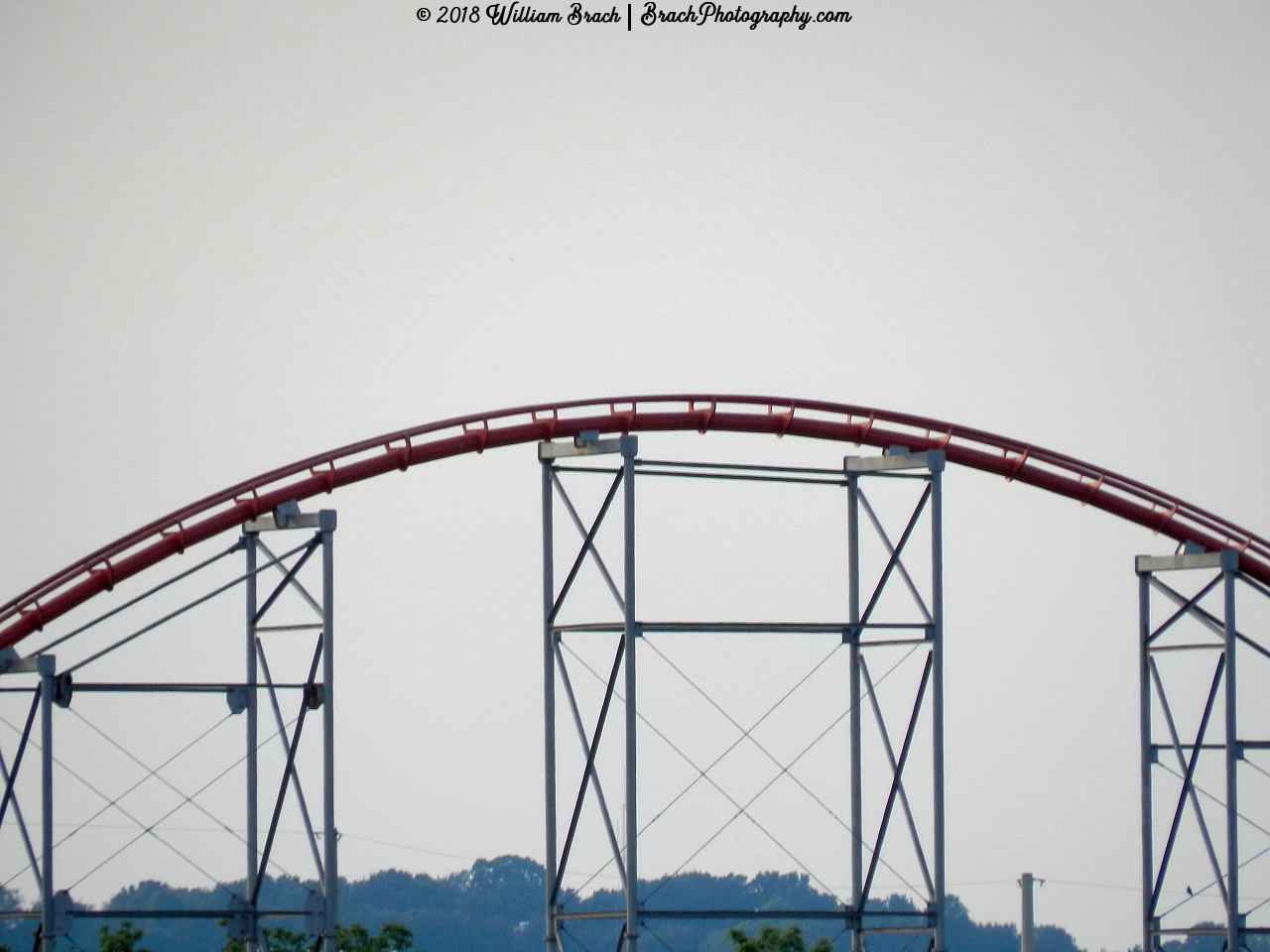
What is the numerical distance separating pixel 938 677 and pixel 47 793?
11637mm

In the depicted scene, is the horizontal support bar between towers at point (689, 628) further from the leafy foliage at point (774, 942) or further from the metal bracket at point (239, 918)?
the leafy foliage at point (774, 942)

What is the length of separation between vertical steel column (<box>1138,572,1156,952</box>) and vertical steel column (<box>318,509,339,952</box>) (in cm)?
1209

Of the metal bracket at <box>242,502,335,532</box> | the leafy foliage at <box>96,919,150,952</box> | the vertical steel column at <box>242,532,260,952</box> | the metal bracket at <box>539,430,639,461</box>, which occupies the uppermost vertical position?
the metal bracket at <box>539,430,639,461</box>

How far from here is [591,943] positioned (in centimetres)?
10688

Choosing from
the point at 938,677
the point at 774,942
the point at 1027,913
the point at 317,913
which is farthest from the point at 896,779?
the point at 774,942

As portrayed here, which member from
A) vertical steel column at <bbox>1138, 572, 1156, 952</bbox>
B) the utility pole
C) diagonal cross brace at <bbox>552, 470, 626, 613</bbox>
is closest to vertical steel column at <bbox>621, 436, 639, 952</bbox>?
diagonal cross brace at <bbox>552, 470, 626, 613</bbox>

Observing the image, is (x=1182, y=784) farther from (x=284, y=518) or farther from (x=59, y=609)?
(x=59, y=609)

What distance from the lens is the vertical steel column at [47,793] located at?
80.9ft

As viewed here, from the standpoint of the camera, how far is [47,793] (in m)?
24.7

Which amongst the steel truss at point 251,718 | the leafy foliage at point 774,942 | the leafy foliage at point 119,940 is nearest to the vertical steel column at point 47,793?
the steel truss at point 251,718

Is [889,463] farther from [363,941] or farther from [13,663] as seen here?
[363,941]

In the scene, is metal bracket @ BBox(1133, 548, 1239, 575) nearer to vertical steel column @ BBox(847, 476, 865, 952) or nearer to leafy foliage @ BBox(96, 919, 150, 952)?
vertical steel column @ BBox(847, 476, 865, 952)

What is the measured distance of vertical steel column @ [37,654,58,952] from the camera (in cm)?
2466

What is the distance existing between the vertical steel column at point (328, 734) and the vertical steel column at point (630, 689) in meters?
3.84
